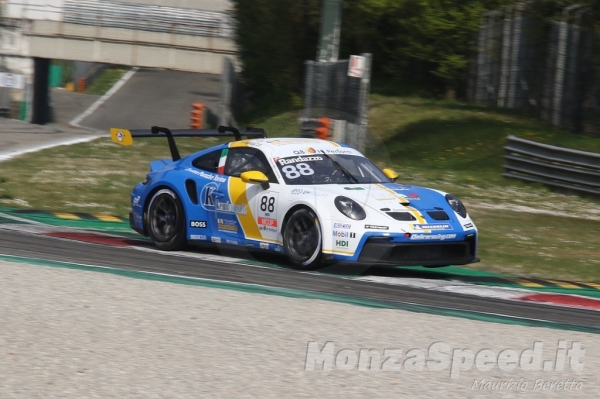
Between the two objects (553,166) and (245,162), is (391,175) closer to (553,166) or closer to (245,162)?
(245,162)

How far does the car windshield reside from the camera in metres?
9.02

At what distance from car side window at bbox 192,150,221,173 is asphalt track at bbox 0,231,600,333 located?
0.96 meters

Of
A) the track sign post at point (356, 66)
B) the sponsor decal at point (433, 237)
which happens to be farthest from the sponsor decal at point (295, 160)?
the track sign post at point (356, 66)

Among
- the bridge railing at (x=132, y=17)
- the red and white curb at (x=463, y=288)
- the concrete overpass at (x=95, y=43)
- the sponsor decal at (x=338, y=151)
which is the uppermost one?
the bridge railing at (x=132, y=17)

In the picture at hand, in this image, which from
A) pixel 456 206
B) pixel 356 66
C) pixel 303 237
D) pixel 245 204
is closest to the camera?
pixel 303 237

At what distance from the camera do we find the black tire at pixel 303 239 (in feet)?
27.9

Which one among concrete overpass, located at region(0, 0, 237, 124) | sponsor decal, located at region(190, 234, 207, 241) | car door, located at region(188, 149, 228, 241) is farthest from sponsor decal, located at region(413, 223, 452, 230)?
concrete overpass, located at region(0, 0, 237, 124)

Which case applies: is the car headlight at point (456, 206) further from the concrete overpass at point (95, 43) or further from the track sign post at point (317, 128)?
the concrete overpass at point (95, 43)

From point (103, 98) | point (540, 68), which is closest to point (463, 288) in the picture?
point (540, 68)

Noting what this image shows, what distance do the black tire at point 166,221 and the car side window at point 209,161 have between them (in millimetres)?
413

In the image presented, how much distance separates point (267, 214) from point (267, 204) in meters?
0.10

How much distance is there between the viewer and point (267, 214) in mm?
8922

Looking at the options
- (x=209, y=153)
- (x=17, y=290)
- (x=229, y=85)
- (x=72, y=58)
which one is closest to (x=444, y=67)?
(x=229, y=85)

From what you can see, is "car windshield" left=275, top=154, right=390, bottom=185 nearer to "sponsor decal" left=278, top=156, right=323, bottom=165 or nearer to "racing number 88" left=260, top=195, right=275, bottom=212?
"sponsor decal" left=278, top=156, right=323, bottom=165
